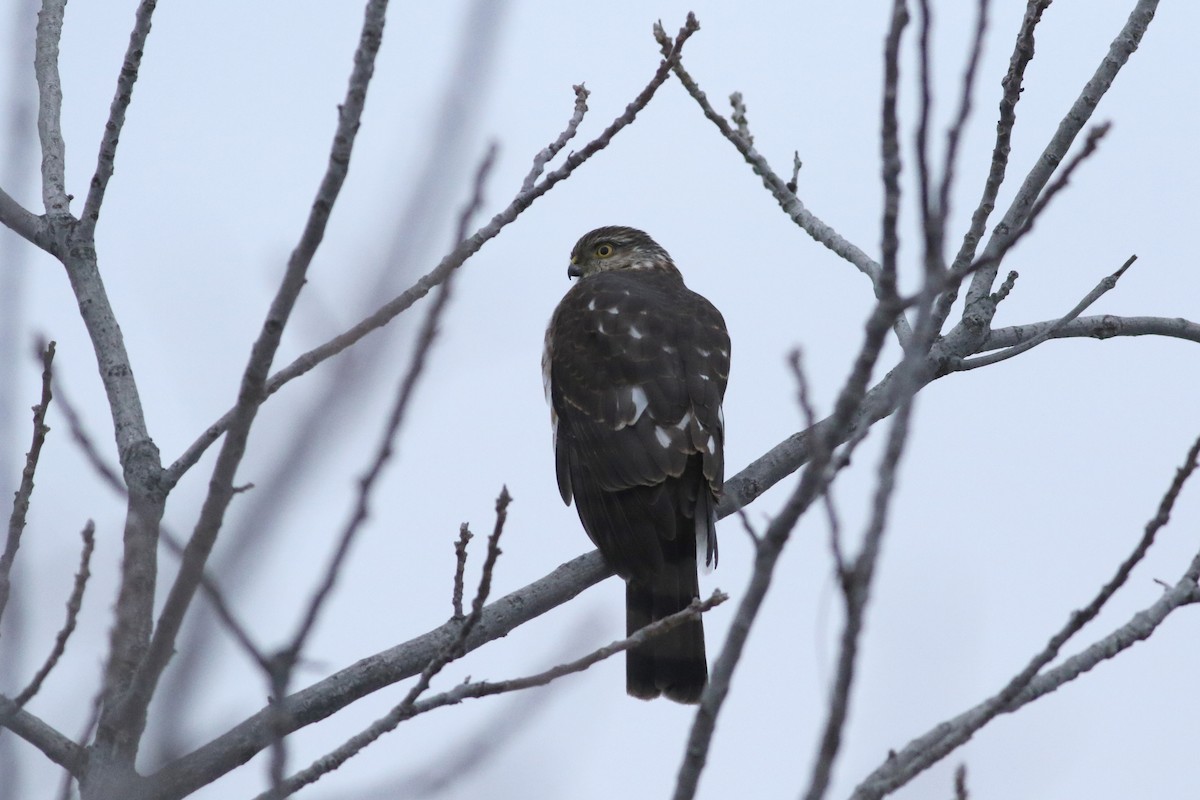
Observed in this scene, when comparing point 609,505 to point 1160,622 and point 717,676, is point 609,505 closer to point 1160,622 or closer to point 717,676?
point 1160,622

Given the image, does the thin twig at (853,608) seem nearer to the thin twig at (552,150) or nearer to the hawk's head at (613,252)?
the thin twig at (552,150)

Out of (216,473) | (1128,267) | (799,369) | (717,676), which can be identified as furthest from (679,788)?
(1128,267)

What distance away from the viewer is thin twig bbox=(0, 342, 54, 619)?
2.63 meters

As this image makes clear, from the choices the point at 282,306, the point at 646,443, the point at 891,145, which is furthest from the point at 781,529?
the point at 646,443

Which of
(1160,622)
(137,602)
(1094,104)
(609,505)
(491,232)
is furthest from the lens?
(609,505)

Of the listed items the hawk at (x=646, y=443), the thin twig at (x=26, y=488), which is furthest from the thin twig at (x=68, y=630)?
the hawk at (x=646, y=443)

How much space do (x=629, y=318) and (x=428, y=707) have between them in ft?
11.8

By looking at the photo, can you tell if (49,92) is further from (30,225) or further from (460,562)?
(460,562)

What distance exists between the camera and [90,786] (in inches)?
98.7

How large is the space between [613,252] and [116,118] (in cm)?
443

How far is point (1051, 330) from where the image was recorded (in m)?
4.72

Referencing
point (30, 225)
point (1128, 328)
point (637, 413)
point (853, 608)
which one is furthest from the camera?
point (637, 413)

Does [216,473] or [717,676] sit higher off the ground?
[216,473]

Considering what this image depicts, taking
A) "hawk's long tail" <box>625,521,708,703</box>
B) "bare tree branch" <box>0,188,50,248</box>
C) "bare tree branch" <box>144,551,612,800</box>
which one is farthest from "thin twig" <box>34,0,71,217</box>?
"hawk's long tail" <box>625,521,708,703</box>
